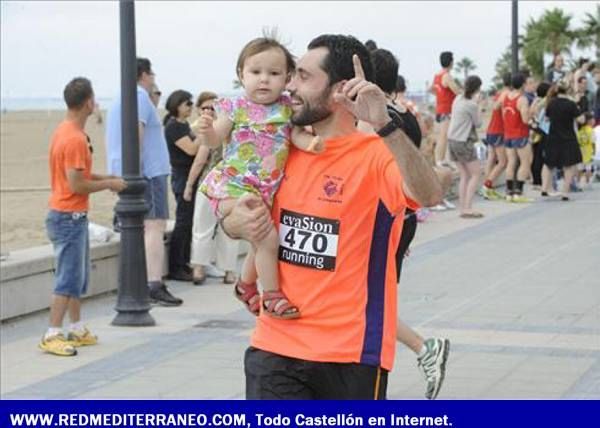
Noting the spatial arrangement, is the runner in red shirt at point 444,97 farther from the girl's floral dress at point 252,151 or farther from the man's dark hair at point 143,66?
the girl's floral dress at point 252,151

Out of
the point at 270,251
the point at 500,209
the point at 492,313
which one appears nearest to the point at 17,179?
the point at 500,209

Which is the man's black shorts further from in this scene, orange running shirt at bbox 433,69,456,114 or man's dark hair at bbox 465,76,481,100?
orange running shirt at bbox 433,69,456,114

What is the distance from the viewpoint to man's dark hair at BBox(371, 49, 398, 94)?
6984 mm

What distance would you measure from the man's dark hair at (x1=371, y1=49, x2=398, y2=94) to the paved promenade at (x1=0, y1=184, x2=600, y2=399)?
181cm

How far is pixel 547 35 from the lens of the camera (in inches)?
2869

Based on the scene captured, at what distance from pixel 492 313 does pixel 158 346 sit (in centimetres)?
248

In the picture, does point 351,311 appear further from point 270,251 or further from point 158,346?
point 158,346

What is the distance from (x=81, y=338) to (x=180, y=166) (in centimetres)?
315

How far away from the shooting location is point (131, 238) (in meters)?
10.5

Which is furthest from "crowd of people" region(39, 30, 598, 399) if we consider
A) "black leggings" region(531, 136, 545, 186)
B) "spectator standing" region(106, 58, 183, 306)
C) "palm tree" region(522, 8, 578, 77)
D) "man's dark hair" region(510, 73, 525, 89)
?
"palm tree" region(522, 8, 578, 77)

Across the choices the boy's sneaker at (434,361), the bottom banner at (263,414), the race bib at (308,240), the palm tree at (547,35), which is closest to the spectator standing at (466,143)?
the boy's sneaker at (434,361)

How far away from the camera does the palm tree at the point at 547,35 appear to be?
71088 mm

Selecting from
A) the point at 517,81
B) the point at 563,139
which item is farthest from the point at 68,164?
the point at 517,81

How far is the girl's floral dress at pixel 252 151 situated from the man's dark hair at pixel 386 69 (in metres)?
2.01
